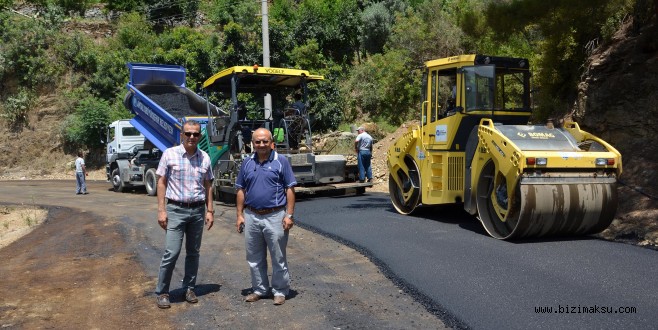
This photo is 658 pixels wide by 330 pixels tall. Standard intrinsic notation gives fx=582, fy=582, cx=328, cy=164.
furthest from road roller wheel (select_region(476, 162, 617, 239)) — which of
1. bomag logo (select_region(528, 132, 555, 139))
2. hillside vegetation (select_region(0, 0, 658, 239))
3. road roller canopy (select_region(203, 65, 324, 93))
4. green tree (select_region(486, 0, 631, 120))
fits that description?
road roller canopy (select_region(203, 65, 324, 93))

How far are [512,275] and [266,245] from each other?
2237mm

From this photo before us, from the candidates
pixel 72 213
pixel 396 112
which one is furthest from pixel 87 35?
pixel 72 213

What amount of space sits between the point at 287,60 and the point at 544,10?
1566 centimetres

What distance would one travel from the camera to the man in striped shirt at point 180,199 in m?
4.64

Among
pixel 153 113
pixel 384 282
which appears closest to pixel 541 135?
pixel 384 282

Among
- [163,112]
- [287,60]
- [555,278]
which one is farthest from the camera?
[287,60]

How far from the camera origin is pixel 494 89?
7688mm

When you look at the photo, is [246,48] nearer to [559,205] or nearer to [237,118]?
[237,118]

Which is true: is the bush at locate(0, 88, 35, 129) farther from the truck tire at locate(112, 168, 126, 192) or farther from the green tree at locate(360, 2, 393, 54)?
the green tree at locate(360, 2, 393, 54)

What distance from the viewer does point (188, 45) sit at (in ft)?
80.1

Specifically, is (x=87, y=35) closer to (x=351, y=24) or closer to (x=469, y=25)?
(x=351, y=24)

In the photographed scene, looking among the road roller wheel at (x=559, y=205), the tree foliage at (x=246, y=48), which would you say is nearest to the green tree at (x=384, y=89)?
the tree foliage at (x=246, y=48)

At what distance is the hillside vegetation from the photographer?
1527 centimetres

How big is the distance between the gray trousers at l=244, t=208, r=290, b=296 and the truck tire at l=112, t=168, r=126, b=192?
11816mm
